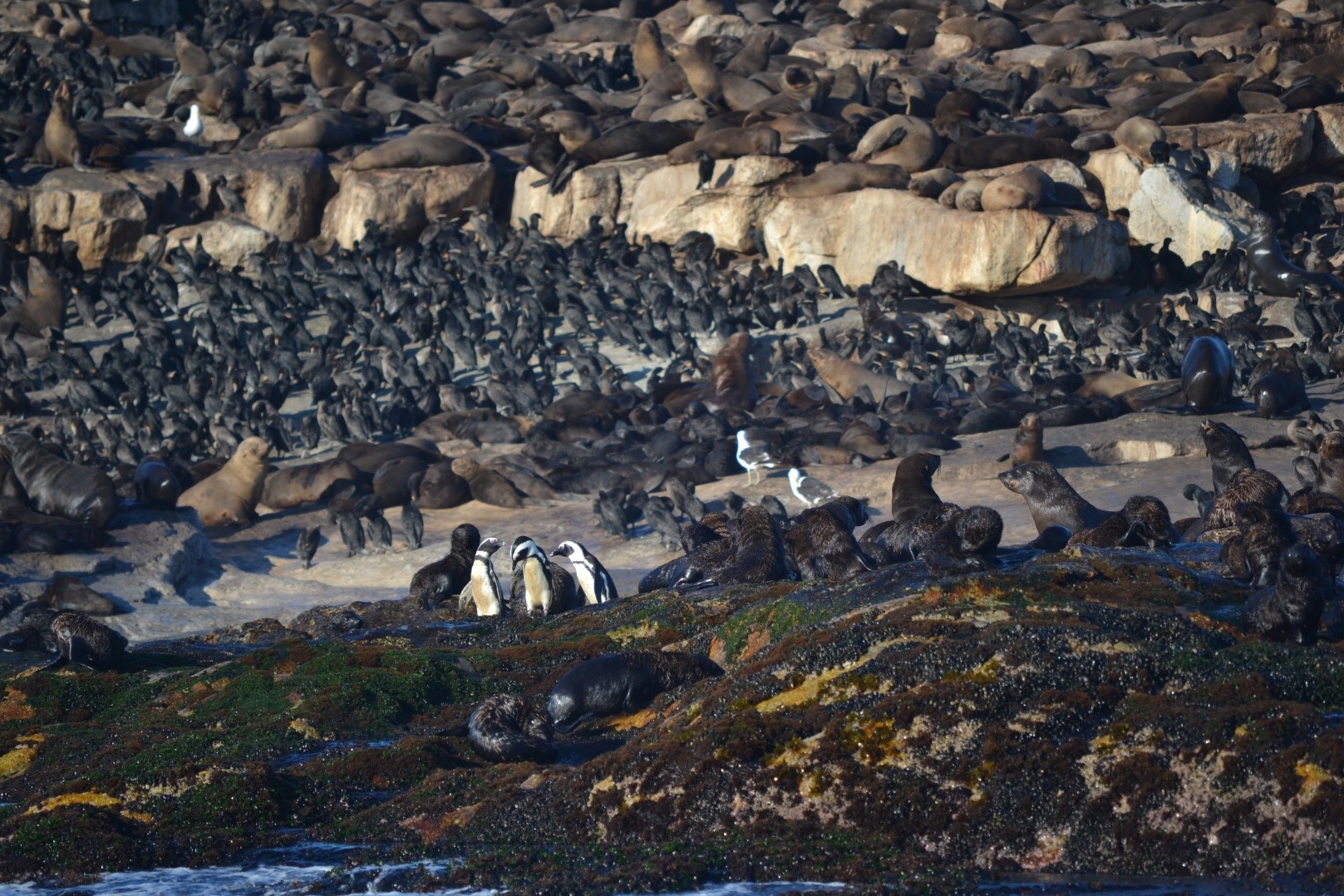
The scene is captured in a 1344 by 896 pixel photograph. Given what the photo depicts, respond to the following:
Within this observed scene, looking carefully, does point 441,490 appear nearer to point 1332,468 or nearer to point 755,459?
point 755,459

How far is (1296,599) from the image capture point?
21.7 ft

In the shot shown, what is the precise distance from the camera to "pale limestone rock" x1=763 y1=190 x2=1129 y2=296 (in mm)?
22453

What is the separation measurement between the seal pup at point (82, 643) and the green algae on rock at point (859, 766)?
1.44m

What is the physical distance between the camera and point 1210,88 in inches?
1035

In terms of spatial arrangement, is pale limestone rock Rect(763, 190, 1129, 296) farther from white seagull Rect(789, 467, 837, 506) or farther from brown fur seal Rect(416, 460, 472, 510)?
brown fur seal Rect(416, 460, 472, 510)

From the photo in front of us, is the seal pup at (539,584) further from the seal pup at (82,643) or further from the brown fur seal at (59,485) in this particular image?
the brown fur seal at (59,485)

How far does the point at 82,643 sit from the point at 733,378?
12.3 meters

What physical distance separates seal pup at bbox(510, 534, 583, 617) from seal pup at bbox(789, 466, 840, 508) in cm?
374

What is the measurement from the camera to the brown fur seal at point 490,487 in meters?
17.1

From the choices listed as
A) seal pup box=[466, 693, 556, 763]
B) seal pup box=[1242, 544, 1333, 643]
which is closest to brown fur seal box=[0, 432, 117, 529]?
seal pup box=[466, 693, 556, 763]

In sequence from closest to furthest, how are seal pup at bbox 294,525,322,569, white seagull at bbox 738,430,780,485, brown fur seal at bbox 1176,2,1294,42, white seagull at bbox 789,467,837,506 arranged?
white seagull at bbox 789,467,837,506, seal pup at bbox 294,525,322,569, white seagull at bbox 738,430,780,485, brown fur seal at bbox 1176,2,1294,42

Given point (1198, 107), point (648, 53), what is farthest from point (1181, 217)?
point (648, 53)

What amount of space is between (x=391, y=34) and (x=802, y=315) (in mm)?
17329

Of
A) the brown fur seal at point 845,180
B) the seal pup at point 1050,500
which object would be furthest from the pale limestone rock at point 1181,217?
the seal pup at point 1050,500
